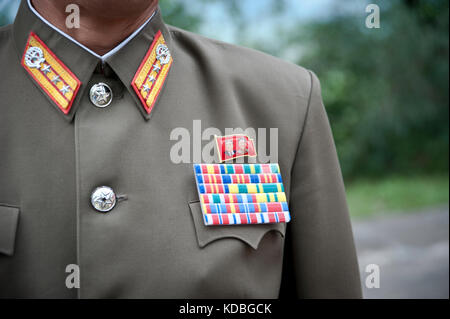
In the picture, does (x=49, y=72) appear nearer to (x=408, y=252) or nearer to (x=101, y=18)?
(x=101, y=18)

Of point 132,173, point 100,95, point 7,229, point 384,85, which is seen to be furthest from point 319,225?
point 384,85

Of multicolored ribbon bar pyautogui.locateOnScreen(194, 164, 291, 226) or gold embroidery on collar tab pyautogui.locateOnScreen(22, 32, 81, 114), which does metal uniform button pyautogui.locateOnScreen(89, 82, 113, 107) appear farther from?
multicolored ribbon bar pyautogui.locateOnScreen(194, 164, 291, 226)

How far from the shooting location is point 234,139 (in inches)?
47.4

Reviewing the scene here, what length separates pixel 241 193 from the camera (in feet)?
3.97

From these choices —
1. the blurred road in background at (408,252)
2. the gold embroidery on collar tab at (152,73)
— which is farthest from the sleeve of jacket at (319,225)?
the blurred road in background at (408,252)

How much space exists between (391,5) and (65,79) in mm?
8146

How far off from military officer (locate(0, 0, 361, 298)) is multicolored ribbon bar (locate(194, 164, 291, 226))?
0.08 feet

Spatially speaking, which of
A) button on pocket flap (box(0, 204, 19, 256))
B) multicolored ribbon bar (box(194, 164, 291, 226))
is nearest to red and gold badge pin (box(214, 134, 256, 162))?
multicolored ribbon bar (box(194, 164, 291, 226))

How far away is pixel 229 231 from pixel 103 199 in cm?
29

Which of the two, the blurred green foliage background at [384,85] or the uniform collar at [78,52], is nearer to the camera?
the uniform collar at [78,52]

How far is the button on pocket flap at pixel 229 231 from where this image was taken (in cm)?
110

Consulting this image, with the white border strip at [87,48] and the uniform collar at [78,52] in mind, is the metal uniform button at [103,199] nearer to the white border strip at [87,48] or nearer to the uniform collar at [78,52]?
the uniform collar at [78,52]
